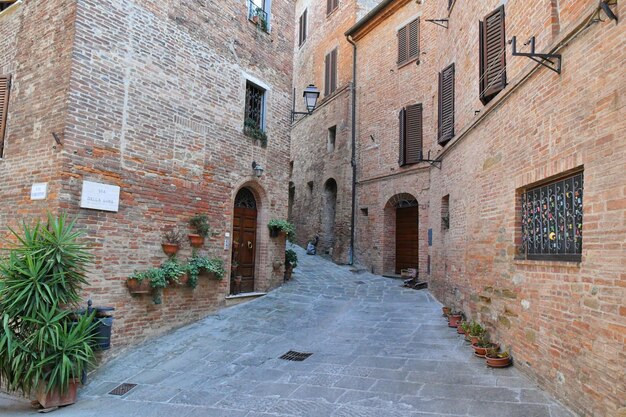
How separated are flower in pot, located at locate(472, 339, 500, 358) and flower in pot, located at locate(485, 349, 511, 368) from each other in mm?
178

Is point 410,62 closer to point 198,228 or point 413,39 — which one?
point 413,39

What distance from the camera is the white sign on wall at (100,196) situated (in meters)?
6.64

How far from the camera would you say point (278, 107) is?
36.1 feet

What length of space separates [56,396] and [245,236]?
5471mm

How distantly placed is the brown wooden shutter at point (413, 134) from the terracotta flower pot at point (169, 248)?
25.3 feet

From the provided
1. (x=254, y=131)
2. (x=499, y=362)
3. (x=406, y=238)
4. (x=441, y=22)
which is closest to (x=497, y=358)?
(x=499, y=362)

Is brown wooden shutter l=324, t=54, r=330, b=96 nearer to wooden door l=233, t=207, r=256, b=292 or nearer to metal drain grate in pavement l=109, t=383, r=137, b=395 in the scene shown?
wooden door l=233, t=207, r=256, b=292

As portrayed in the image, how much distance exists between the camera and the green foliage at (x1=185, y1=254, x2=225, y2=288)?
8117 mm

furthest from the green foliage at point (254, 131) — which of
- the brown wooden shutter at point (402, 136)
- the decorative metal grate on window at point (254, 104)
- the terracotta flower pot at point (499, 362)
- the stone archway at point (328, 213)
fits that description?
the stone archway at point (328, 213)

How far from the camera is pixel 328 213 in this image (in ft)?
57.3

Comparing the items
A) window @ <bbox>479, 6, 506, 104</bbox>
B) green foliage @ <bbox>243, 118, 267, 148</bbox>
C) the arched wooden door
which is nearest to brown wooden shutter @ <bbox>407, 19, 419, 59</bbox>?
green foliage @ <bbox>243, 118, 267, 148</bbox>

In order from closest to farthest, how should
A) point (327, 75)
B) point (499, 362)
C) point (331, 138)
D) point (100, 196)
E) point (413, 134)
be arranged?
point (499, 362) < point (100, 196) < point (413, 134) < point (331, 138) < point (327, 75)

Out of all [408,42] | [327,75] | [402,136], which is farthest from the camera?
[327,75]

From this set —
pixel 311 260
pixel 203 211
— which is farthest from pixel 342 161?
pixel 203 211
